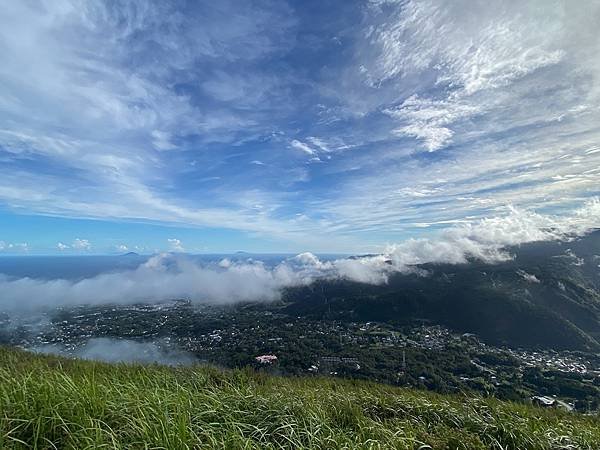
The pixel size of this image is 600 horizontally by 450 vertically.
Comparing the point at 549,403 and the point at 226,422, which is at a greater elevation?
the point at 226,422

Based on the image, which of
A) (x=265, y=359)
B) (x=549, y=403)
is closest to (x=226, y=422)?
(x=549, y=403)

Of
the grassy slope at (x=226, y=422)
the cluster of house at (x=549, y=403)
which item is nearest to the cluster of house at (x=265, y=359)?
the cluster of house at (x=549, y=403)

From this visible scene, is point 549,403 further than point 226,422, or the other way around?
point 549,403

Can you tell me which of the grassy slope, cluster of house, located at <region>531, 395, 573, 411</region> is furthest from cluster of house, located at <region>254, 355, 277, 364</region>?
the grassy slope

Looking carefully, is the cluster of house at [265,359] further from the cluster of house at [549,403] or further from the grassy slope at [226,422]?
the grassy slope at [226,422]

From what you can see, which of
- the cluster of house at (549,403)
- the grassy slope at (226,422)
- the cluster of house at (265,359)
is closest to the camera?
the grassy slope at (226,422)

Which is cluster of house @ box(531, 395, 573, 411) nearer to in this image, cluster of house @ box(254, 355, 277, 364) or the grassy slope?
the grassy slope

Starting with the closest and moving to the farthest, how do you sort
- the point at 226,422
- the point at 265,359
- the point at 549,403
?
the point at 226,422, the point at 549,403, the point at 265,359

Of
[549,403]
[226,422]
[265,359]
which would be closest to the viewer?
[226,422]

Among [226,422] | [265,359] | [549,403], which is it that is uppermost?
[226,422]

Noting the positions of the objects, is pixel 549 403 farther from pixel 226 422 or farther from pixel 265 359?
pixel 265 359

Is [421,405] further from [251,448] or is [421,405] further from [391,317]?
[391,317]
